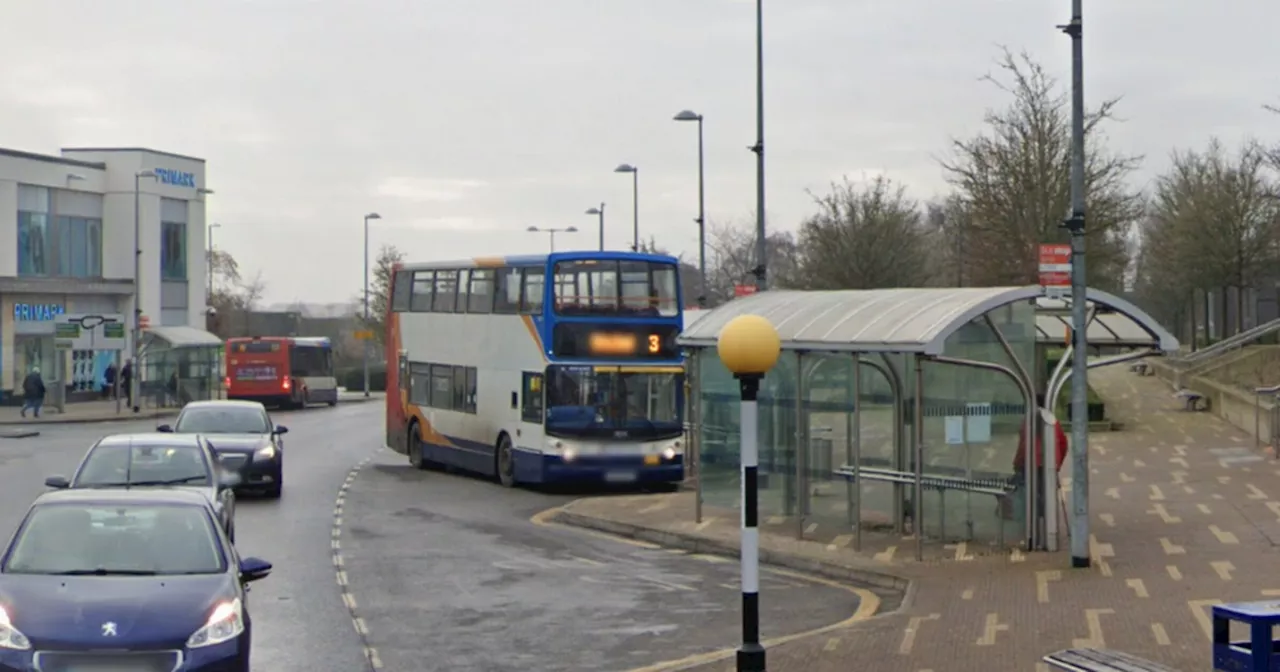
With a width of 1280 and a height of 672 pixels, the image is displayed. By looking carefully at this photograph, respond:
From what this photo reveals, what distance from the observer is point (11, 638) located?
9.48 meters

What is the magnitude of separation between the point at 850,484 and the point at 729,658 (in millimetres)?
6917

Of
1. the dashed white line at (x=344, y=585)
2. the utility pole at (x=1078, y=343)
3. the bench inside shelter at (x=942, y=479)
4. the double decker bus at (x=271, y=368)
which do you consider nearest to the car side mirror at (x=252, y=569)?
the dashed white line at (x=344, y=585)

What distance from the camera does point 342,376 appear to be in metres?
88.9

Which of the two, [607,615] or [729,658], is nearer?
[729,658]

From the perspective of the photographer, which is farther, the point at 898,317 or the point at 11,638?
the point at 898,317

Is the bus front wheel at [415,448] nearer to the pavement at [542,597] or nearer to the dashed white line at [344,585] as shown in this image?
the dashed white line at [344,585]

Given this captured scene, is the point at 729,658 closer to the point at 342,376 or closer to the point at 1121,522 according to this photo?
the point at 1121,522

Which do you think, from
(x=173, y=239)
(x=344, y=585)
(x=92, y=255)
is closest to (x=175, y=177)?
(x=173, y=239)

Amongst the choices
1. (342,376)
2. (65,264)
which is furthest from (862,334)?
(342,376)

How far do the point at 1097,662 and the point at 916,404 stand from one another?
8.13 meters

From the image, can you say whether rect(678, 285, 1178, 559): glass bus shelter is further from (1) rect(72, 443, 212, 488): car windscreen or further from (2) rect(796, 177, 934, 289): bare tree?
(2) rect(796, 177, 934, 289): bare tree

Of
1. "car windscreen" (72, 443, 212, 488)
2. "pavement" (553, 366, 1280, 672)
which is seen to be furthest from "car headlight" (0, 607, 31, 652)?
"car windscreen" (72, 443, 212, 488)

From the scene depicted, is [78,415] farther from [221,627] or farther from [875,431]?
[221,627]

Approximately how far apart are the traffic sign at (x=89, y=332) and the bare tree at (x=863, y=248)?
24.8 metres
